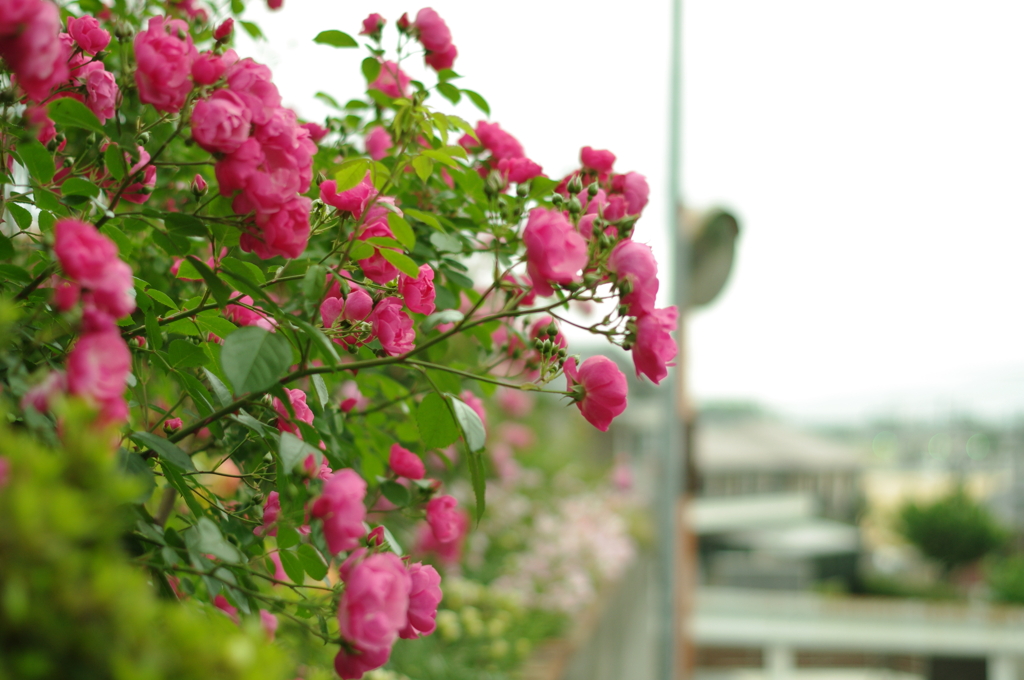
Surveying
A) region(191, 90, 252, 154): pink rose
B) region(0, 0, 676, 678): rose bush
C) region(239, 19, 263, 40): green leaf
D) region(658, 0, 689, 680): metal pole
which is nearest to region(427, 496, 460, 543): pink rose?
region(0, 0, 676, 678): rose bush

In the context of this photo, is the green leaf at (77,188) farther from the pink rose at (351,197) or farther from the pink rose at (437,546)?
the pink rose at (437,546)

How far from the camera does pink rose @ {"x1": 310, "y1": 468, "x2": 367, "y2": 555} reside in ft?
1.31

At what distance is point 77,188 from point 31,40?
0.56 ft

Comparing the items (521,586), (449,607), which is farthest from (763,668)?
(449,607)

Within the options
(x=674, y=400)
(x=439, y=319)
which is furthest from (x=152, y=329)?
(x=674, y=400)

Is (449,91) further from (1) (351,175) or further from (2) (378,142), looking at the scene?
(1) (351,175)

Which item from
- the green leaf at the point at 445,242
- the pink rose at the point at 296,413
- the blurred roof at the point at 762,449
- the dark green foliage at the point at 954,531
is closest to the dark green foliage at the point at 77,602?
the pink rose at the point at 296,413

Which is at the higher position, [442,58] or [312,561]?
[442,58]

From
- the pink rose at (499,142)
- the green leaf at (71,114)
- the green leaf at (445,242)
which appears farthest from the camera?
the pink rose at (499,142)

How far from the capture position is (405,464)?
0.67 metres

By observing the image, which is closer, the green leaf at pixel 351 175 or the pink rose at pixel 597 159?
the green leaf at pixel 351 175

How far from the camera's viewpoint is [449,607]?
6.10ft

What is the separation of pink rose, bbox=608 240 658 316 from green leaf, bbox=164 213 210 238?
0.92 ft

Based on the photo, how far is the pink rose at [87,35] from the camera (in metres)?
0.53
